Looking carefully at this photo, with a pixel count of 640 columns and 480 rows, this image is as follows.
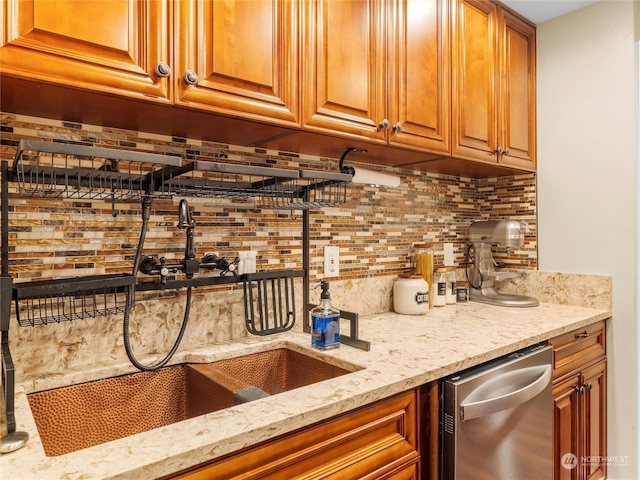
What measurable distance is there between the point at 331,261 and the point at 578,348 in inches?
42.9

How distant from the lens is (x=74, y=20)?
0.89 m

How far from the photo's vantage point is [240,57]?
1.13m

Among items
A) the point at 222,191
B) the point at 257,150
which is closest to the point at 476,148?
the point at 257,150

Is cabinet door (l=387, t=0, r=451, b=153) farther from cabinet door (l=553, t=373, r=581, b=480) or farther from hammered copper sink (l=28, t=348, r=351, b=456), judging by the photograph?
cabinet door (l=553, t=373, r=581, b=480)

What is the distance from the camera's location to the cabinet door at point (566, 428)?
5.31 feet

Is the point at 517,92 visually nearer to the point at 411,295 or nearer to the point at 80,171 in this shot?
the point at 411,295

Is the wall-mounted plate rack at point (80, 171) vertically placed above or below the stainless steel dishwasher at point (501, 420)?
above

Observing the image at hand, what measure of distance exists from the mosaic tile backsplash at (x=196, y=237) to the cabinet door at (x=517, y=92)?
0.24 meters

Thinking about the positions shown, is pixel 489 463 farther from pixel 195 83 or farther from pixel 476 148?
pixel 195 83

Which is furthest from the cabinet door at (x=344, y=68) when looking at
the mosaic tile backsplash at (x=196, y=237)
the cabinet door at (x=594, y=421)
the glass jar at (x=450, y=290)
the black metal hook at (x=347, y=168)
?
the cabinet door at (x=594, y=421)

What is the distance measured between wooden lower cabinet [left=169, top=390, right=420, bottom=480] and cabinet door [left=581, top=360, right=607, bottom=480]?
111 centimetres

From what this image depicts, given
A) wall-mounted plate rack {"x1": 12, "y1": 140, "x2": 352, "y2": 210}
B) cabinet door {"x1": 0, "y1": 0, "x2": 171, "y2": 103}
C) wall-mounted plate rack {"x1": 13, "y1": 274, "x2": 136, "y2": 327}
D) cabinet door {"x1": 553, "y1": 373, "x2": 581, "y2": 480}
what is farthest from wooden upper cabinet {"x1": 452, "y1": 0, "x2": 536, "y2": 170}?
wall-mounted plate rack {"x1": 13, "y1": 274, "x2": 136, "y2": 327}

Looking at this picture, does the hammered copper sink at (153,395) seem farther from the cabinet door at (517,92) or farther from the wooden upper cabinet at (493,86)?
the cabinet door at (517,92)
